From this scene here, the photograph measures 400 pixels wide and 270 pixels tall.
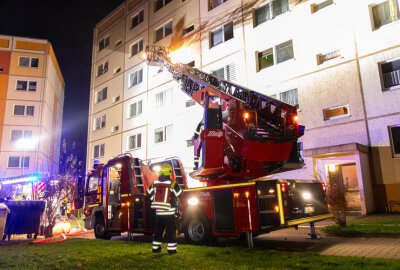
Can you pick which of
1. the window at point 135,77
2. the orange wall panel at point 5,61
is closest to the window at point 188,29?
the window at point 135,77

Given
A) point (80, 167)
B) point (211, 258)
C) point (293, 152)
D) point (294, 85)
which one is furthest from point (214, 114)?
point (80, 167)

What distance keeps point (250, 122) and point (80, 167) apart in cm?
3161

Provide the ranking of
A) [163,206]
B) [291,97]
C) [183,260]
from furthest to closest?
[291,97]
[163,206]
[183,260]

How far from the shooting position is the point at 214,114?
8.42 m

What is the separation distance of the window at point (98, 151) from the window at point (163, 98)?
8.97 metres

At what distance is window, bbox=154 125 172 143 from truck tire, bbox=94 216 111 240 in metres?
12.9

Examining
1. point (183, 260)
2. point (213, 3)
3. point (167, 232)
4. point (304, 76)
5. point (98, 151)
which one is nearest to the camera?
point (183, 260)

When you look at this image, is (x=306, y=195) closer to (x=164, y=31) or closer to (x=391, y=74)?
(x=391, y=74)

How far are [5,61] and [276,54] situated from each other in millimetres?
34306

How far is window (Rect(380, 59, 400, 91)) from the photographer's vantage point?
47.2 ft

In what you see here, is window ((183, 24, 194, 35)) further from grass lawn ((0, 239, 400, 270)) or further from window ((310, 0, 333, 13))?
grass lawn ((0, 239, 400, 270))

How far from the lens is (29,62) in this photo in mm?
38719

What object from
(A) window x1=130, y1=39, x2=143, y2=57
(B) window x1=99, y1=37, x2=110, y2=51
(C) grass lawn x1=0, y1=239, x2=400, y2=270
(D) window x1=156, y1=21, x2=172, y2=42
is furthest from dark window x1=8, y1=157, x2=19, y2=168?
(C) grass lawn x1=0, y1=239, x2=400, y2=270

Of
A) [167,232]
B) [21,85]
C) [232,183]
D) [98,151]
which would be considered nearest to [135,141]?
[98,151]
